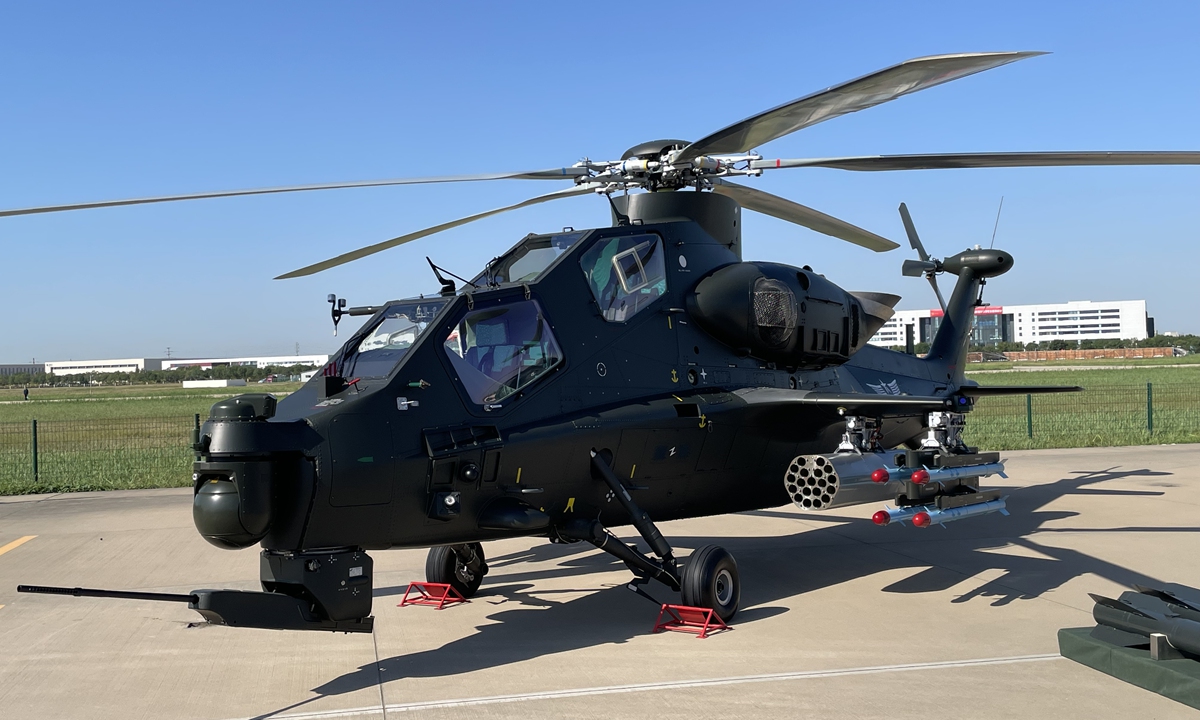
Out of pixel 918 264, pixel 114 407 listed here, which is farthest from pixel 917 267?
pixel 114 407

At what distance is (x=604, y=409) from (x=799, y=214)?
4131 mm

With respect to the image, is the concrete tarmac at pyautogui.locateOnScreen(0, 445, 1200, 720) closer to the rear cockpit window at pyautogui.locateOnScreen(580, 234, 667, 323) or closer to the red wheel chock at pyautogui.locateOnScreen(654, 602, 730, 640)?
the red wheel chock at pyautogui.locateOnScreen(654, 602, 730, 640)

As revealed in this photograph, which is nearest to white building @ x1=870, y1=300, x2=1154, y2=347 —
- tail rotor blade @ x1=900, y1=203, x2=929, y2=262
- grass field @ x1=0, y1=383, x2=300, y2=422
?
grass field @ x1=0, y1=383, x2=300, y2=422

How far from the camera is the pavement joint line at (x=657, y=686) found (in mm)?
5953

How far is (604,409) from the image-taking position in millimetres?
8039

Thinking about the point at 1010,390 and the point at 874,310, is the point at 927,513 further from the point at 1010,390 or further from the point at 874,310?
the point at 874,310

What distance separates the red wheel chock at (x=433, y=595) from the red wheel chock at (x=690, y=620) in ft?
7.06

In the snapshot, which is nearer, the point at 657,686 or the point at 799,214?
the point at 657,686

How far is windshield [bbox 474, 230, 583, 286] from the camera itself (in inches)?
336

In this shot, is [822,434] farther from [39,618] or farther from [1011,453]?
[1011,453]

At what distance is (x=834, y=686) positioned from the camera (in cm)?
629

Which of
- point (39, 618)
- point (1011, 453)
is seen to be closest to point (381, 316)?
point (39, 618)

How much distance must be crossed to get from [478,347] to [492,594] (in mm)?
3125

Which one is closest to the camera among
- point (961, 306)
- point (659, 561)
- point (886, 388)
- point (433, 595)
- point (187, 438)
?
point (659, 561)
